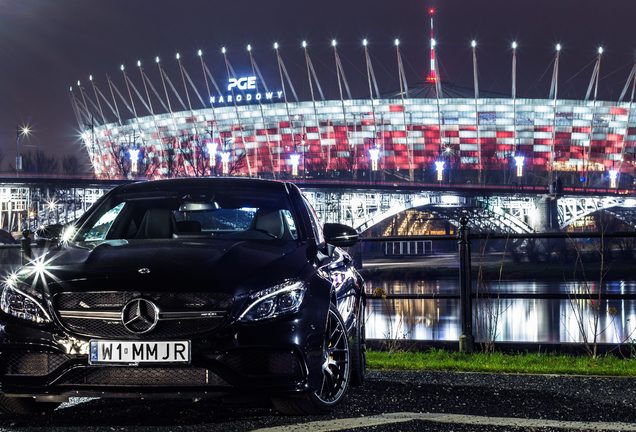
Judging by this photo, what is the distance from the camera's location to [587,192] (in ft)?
300

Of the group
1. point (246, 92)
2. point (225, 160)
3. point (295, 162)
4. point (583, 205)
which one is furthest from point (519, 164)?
point (246, 92)

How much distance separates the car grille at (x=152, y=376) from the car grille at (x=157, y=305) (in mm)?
182

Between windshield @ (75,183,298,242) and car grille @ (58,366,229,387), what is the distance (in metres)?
1.36

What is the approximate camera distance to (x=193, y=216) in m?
7.31

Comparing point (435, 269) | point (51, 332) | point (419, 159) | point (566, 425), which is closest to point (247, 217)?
point (51, 332)

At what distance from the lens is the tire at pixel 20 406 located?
607 centimetres

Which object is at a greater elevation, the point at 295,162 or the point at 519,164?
the point at 295,162

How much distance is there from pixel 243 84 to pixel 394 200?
2563 inches

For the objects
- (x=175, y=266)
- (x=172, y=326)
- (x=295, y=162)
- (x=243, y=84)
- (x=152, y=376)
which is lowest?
(x=152, y=376)

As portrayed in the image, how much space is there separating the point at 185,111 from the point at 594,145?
59.0 meters

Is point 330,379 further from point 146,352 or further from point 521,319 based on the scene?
point 521,319

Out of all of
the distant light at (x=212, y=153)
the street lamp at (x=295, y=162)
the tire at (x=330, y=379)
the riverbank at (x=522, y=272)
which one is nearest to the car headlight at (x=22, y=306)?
the tire at (x=330, y=379)

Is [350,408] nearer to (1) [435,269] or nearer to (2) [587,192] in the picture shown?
(1) [435,269]

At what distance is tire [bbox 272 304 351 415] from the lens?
568 centimetres
